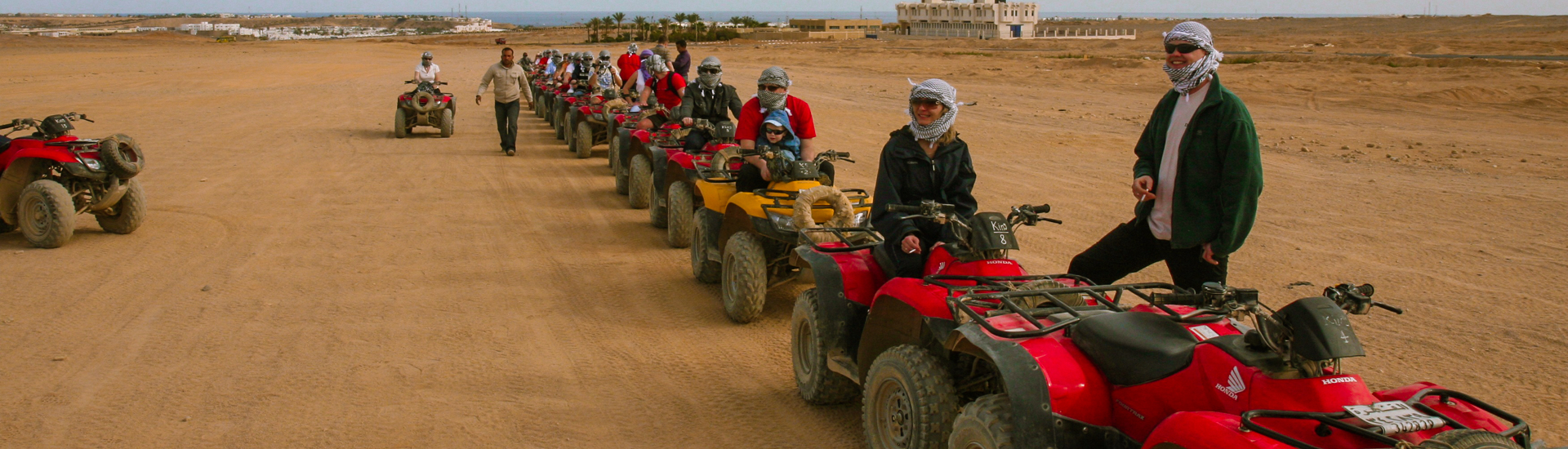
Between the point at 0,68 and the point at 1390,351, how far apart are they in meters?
44.9

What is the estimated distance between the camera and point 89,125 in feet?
65.7

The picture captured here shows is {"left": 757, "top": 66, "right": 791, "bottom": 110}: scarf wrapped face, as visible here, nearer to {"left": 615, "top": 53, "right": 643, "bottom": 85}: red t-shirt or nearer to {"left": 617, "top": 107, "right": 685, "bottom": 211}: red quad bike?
{"left": 617, "top": 107, "right": 685, "bottom": 211}: red quad bike

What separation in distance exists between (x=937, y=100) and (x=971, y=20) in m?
81.3

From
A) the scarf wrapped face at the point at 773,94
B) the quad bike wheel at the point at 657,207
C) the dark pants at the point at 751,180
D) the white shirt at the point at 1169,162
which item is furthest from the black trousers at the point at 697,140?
the white shirt at the point at 1169,162

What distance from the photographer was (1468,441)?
2436mm

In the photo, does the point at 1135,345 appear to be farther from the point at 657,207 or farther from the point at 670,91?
the point at 670,91

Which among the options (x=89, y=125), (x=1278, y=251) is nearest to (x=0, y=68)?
(x=89, y=125)

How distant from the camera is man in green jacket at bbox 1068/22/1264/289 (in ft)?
13.3

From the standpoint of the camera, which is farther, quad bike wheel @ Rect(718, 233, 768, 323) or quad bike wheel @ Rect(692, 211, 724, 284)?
quad bike wheel @ Rect(692, 211, 724, 284)

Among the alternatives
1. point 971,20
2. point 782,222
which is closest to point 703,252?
point 782,222

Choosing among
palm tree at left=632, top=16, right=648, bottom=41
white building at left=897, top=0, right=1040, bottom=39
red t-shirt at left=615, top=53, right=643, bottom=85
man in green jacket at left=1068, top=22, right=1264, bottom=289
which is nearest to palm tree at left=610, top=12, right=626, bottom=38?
palm tree at left=632, top=16, right=648, bottom=41

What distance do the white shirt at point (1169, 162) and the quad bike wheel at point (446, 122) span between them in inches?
633

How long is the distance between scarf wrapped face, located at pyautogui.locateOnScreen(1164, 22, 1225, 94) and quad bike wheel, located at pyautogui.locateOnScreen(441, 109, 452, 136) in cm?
1618

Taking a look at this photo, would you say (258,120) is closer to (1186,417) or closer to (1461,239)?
(1461,239)
